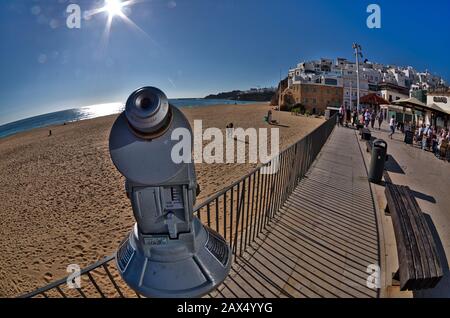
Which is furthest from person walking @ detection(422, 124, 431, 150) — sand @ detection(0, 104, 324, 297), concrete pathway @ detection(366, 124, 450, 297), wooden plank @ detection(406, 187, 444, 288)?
wooden plank @ detection(406, 187, 444, 288)

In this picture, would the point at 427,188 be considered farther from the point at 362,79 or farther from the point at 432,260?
the point at 362,79

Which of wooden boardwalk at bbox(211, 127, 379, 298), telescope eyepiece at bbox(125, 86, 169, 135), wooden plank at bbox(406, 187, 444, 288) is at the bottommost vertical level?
wooden boardwalk at bbox(211, 127, 379, 298)

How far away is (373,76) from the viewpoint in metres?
63.3

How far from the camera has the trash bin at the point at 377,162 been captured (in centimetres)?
553

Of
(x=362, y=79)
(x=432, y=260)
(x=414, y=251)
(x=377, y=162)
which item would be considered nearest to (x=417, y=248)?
(x=414, y=251)

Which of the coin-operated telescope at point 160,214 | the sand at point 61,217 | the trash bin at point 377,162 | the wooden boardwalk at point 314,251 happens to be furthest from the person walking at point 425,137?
the coin-operated telescope at point 160,214

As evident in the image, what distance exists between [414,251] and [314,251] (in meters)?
1.04

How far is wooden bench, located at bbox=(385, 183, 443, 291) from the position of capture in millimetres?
2306

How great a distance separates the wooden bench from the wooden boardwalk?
13.8 inches

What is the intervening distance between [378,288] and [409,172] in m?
5.99

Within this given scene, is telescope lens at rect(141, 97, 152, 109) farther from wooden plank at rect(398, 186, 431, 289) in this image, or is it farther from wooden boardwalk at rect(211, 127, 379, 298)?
wooden plank at rect(398, 186, 431, 289)

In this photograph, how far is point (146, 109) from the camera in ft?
2.67
